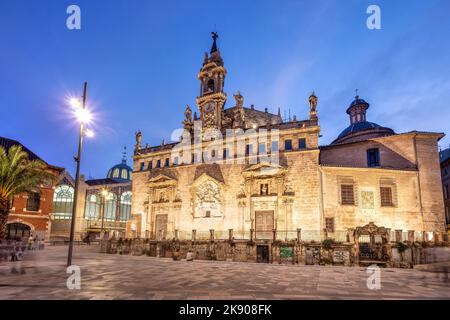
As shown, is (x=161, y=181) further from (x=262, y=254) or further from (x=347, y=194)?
(x=347, y=194)

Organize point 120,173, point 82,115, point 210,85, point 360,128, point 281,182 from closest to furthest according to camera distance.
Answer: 1. point 82,115
2. point 281,182
3. point 210,85
4. point 360,128
5. point 120,173

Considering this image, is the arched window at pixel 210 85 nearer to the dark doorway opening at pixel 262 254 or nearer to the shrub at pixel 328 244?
the dark doorway opening at pixel 262 254

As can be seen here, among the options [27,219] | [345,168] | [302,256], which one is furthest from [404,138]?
[27,219]

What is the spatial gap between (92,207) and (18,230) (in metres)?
22.2

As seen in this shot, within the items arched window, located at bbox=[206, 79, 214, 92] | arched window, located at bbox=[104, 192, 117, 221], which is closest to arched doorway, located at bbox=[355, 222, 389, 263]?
arched window, located at bbox=[206, 79, 214, 92]

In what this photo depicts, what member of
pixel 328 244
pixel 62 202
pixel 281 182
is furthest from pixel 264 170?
pixel 62 202

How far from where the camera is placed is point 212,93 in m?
35.8

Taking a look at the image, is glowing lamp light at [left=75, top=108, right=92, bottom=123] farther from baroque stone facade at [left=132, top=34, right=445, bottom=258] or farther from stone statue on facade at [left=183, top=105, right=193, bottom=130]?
stone statue on facade at [left=183, top=105, right=193, bottom=130]

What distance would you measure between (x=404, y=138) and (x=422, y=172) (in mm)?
3765

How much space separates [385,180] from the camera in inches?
1099

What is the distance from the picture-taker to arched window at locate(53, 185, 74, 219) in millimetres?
49250

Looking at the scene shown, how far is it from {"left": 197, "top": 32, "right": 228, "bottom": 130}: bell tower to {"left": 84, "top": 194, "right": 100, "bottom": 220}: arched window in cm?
3185
